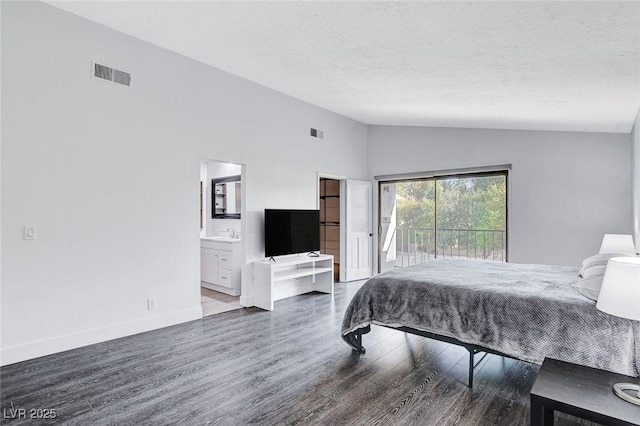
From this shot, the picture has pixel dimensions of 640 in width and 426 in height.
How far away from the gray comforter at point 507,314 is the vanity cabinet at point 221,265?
108 inches

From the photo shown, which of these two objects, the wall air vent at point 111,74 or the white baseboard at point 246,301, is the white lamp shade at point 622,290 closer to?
the white baseboard at point 246,301

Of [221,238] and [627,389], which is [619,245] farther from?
[221,238]

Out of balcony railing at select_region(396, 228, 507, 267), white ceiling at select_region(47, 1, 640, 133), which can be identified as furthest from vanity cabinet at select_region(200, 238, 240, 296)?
balcony railing at select_region(396, 228, 507, 267)

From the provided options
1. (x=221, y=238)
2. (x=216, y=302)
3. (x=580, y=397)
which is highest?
(x=221, y=238)

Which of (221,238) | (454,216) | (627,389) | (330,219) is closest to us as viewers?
(627,389)

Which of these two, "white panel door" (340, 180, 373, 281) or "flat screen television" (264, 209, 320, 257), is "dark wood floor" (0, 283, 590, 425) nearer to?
"flat screen television" (264, 209, 320, 257)

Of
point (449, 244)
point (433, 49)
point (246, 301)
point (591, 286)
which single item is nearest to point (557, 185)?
point (449, 244)

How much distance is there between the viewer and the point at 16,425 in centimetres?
213

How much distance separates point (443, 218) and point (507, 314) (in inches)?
160

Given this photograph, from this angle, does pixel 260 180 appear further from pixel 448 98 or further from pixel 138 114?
pixel 448 98

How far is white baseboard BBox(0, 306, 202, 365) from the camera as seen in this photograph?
9.96 feet

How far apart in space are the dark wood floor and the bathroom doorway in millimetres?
1407

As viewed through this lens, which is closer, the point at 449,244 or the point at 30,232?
the point at 30,232

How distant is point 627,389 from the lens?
64.0 inches
